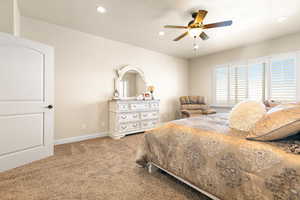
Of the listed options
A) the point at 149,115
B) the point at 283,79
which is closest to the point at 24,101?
the point at 149,115

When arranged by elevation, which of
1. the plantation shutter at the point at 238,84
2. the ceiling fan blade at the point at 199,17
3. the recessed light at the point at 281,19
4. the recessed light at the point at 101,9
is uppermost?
the recessed light at the point at 281,19

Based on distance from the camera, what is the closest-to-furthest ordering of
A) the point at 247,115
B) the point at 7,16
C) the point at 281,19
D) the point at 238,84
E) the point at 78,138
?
the point at 247,115 → the point at 7,16 → the point at 281,19 → the point at 78,138 → the point at 238,84

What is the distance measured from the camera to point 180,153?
1418mm

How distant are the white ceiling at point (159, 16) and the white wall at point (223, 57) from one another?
28 cm

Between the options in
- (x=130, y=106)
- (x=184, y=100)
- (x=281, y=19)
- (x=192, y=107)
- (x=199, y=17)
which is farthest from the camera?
(x=184, y=100)

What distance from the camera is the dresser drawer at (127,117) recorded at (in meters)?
3.38

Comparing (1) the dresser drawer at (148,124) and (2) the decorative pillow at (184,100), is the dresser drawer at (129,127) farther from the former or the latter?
(2) the decorative pillow at (184,100)

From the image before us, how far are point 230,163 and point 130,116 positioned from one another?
9.20 feet

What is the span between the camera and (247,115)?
1.34m

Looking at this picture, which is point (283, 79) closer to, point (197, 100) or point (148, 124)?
point (197, 100)

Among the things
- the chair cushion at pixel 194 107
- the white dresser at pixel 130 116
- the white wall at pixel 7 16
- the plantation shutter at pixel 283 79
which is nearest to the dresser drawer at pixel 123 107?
the white dresser at pixel 130 116

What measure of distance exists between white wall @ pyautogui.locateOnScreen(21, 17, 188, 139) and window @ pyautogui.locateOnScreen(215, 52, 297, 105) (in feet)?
9.75

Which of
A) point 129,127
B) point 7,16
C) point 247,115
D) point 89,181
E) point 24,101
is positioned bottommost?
point 89,181

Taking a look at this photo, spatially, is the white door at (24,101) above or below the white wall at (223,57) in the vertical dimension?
below
